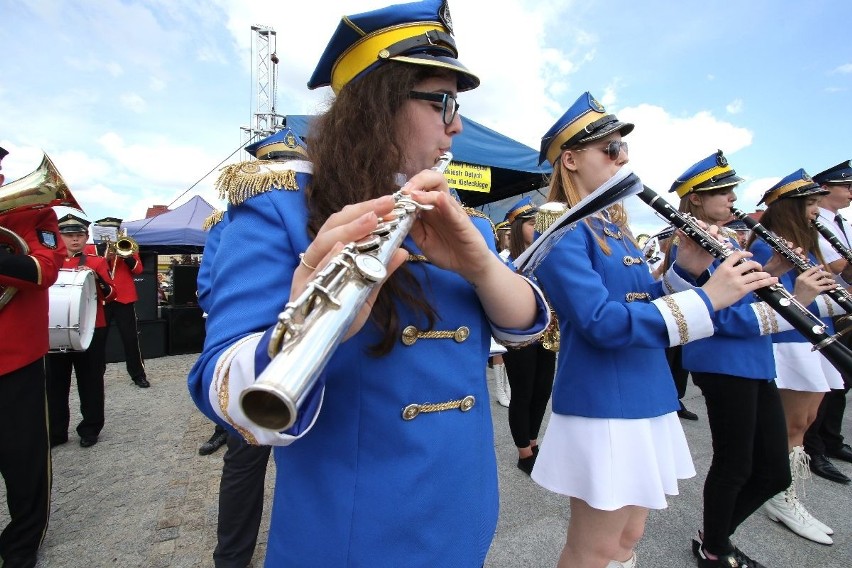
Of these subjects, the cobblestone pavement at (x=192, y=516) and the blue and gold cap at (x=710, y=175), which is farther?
the blue and gold cap at (x=710, y=175)

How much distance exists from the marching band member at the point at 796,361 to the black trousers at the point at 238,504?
11.1 ft

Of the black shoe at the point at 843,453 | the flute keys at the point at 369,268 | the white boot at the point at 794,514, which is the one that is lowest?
the black shoe at the point at 843,453

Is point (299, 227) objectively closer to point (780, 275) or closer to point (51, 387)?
point (780, 275)

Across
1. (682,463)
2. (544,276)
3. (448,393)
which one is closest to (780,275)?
(682,463)

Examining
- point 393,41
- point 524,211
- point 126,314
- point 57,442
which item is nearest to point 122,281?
point 126,314

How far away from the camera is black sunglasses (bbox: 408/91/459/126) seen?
119cm

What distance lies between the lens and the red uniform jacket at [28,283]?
99.2 inches

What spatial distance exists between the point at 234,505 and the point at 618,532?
1884 millimetres

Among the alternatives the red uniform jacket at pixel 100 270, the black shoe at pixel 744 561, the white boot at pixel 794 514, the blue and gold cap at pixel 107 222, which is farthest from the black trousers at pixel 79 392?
the white boot at pixel 794 514

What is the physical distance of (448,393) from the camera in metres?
1.11

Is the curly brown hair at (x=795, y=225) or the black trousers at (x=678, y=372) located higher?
the curly brown hair at (x=795, y=225)

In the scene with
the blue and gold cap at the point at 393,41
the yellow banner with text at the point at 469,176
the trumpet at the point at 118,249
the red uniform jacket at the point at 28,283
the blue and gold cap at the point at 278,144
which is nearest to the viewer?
the blue and gold cap at the point at 393,41

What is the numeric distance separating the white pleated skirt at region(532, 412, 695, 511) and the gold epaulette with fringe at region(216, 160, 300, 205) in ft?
4.80

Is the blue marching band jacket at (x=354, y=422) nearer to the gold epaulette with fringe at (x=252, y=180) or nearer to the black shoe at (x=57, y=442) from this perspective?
the gold epaulette with fringe at (x=252, y=180)
